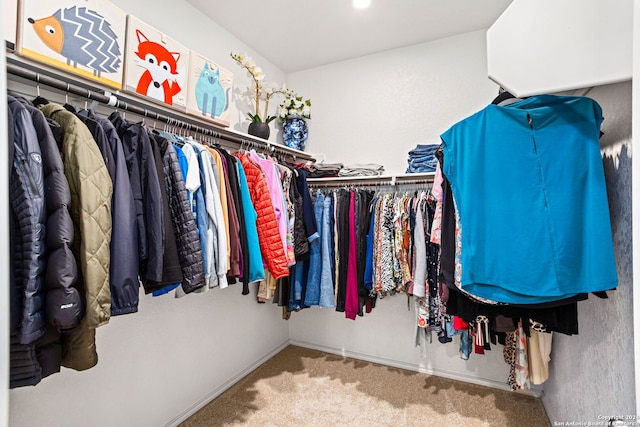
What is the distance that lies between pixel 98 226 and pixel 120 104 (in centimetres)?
69

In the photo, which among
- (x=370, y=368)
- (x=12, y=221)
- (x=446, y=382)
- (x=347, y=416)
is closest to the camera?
(x=12, y=221)

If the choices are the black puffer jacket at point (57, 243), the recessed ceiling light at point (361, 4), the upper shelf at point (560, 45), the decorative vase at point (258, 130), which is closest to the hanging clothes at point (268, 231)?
the decorative vase at point (258, 130)

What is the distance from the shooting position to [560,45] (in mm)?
948

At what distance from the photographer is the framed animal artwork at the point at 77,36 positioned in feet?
3.94

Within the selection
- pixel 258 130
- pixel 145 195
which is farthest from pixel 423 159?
pixel 145 195

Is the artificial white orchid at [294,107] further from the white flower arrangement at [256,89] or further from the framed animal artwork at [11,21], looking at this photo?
the framed animal artwork at [11,21]

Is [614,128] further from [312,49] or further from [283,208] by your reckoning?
[312,49]

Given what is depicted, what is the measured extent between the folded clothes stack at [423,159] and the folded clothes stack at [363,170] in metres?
0.25

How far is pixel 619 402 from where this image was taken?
1.08 metres

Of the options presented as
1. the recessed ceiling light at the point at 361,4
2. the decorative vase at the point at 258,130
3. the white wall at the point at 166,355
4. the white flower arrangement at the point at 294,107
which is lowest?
the white wall at the point at 166,355

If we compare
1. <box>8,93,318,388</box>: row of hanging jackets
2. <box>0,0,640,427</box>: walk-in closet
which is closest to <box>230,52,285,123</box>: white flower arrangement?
<box>0,0,640,427</box>: walk-in closet

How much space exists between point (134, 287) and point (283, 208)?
3.31 ft

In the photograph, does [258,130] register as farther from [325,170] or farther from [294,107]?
[325,170]

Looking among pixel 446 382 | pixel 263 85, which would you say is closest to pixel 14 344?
pixel 263 85
